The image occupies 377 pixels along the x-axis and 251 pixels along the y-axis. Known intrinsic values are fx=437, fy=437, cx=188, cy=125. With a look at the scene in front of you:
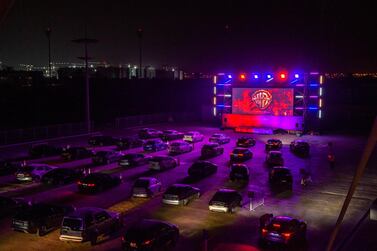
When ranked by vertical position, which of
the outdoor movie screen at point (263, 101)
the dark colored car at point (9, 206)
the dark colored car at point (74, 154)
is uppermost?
the outdoor movie screen at point (263, 101)

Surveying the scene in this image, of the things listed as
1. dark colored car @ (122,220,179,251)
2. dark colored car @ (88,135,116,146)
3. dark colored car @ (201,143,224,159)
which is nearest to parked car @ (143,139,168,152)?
dark colored car @ (88,135,116,146)

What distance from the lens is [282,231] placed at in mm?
18750

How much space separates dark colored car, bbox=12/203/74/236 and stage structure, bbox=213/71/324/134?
4059 centimetres

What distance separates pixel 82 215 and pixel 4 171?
16.8 m

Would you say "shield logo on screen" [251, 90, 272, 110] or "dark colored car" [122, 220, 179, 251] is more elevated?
"shield logo on screen" [251, 90, 272, 110]

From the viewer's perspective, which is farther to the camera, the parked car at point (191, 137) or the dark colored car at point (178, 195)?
the parked car at point (191, 137)

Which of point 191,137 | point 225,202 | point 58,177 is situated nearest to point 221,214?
point 225,202

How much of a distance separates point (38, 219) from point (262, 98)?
42021 mm

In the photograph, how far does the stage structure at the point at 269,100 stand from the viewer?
56.3m

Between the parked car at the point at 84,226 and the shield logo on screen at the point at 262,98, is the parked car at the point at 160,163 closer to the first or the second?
the parked car at the point at 84,226

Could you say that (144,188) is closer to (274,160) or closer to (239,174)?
(239,174)

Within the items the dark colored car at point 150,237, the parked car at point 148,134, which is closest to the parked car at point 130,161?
the parked car at point 148,134

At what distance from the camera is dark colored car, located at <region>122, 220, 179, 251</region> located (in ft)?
57.4

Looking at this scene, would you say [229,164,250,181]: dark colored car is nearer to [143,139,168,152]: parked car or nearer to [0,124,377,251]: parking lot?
[0,124,377,251]: parking lot
